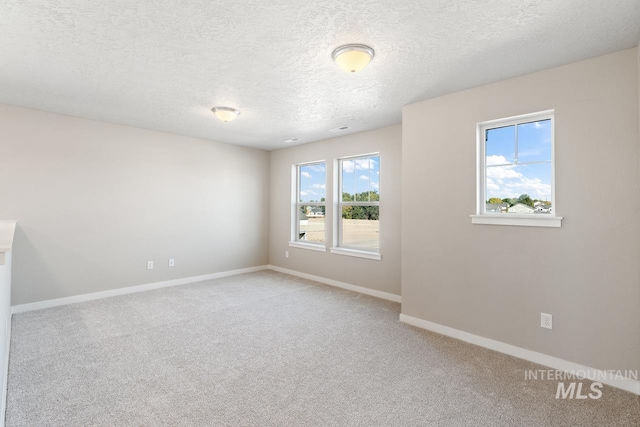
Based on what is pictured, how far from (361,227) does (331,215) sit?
22.3 inches

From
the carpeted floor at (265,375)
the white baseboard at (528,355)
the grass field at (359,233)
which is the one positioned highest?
the grass field at (359,233)

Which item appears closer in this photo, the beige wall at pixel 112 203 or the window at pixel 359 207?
the beige wall at pixel 112 203

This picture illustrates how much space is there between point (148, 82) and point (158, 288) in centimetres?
319

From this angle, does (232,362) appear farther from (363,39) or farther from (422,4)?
(422,4)

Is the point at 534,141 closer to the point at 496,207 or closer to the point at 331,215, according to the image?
the point at 496,207

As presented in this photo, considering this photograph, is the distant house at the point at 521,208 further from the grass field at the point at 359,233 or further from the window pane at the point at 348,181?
the window pane at the point at 348,181

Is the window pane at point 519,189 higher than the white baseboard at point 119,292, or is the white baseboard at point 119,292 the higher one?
the window pane at point 519,189

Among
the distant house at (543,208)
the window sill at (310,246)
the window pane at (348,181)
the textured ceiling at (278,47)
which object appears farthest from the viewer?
the window sill at (310,246)

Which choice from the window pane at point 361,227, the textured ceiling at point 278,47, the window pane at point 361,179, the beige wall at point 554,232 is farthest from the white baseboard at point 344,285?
the textured ceiling at point 278,47

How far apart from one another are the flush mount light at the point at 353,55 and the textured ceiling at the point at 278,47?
7cm

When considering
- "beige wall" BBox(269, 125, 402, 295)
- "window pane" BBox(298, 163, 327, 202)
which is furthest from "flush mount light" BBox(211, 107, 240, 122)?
"window pane" BBox(298, 163, 327, 202)

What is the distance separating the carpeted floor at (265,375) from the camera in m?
1.95

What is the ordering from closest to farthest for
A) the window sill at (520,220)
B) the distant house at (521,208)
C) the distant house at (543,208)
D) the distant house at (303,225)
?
the window sill at (520,220), the distant house at (543,208), the distant house at (521,208), the distant house at (303,225)

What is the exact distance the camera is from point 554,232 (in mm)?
2580
